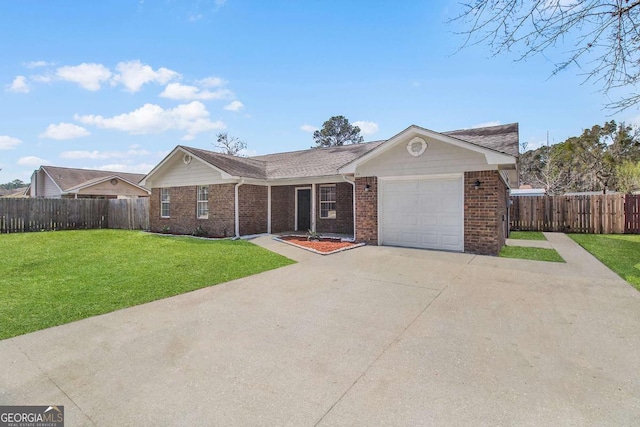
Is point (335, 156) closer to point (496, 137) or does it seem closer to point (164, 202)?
point (496, 137)

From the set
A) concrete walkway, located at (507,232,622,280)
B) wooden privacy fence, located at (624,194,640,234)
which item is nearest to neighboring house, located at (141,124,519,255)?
concrete walkway, located at (507,232,622,280)

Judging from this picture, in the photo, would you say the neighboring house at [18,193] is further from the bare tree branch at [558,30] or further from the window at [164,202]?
the bare tree branch at [558,30]

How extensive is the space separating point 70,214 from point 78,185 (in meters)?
11.3

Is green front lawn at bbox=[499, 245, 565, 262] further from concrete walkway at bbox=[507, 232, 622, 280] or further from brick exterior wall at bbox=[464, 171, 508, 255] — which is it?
brick exterior wall at bbox=[464, 171, 508, 255]

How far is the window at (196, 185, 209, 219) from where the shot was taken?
14453mm

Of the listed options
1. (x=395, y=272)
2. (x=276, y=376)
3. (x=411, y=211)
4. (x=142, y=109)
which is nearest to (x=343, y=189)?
(x=411, y=211)

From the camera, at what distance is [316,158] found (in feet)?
52.2

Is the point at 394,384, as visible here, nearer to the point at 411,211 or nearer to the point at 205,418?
the point at 205,418

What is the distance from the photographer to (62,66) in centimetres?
1176

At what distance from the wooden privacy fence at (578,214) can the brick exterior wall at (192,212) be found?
14656 millimetres

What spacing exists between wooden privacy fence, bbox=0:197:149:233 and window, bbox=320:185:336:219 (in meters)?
10.2

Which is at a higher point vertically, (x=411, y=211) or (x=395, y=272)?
(x=411, y=211)

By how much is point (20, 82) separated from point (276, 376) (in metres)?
17.1

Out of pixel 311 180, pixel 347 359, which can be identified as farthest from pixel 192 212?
pixel 347 359
